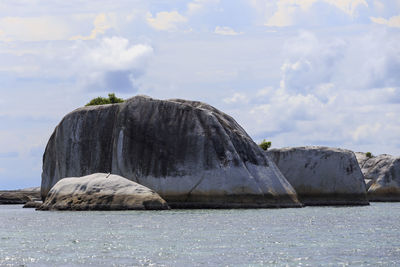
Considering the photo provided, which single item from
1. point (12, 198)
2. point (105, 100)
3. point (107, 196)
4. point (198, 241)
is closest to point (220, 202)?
point (107, 196)

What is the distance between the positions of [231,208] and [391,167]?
4083cm

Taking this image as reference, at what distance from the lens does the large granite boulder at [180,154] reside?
2079 inches

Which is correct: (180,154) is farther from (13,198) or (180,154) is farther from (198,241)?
(13,198)

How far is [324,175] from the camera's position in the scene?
6819 cm

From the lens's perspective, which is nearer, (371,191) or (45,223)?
(45,223)

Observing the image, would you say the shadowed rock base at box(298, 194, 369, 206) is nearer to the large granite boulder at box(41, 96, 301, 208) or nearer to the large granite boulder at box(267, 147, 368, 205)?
the large granite boulder at box(267, 147, 368, 205)

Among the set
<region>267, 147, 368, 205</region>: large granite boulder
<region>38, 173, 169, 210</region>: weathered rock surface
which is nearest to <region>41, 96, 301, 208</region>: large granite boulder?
<region>38, 173, 169, 210</region>: weathered rock surface

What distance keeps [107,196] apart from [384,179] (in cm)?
4834

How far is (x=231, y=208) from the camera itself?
173 ft

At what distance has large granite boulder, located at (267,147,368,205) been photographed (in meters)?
67.9

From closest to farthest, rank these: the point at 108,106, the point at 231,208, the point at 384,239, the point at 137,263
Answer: the point at 137,263 → the point at 384,239 → the point at 231,208 → the point at 108,106

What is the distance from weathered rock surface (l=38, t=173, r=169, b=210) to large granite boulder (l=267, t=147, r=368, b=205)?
2259cm

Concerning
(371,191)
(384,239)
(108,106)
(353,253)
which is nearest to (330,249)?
(353,253)

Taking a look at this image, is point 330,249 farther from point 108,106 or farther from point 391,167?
point 391,167
